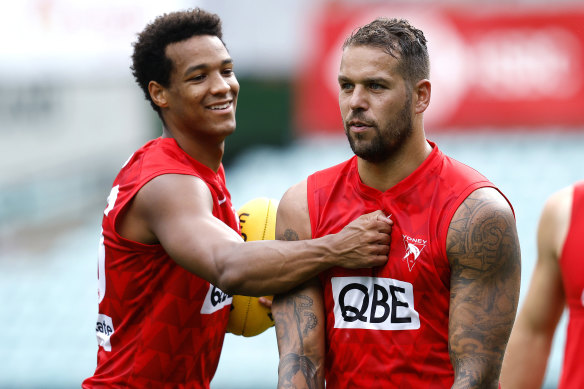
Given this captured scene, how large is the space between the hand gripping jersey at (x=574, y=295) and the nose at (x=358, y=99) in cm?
123

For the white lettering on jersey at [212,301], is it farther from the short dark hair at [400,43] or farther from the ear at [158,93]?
the short dark hair at [400,43]

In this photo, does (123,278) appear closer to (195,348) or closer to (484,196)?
(195,348)

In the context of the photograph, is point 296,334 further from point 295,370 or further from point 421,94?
point 421,94

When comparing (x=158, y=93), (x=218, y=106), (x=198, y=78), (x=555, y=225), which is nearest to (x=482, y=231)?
(x=555, y=225)

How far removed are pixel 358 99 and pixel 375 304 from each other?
2.64ft

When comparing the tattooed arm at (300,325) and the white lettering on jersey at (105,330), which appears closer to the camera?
the tattooed arm at (300,325)

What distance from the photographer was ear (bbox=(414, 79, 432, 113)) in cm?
357

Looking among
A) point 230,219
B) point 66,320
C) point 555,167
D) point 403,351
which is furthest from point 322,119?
point 403,351

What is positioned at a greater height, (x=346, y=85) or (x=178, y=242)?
(x=346, y=85)

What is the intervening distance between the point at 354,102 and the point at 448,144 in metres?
11.0

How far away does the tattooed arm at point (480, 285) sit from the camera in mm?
3359

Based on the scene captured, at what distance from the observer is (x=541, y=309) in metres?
4.09

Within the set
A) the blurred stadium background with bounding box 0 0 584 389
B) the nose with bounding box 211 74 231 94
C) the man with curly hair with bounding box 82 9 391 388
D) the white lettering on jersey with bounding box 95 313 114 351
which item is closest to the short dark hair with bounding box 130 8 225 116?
the man with curly hair with bounding box 82 9 391 388

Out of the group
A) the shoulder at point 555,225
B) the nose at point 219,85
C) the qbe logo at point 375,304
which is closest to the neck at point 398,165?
the qbe logo at point 375,304
